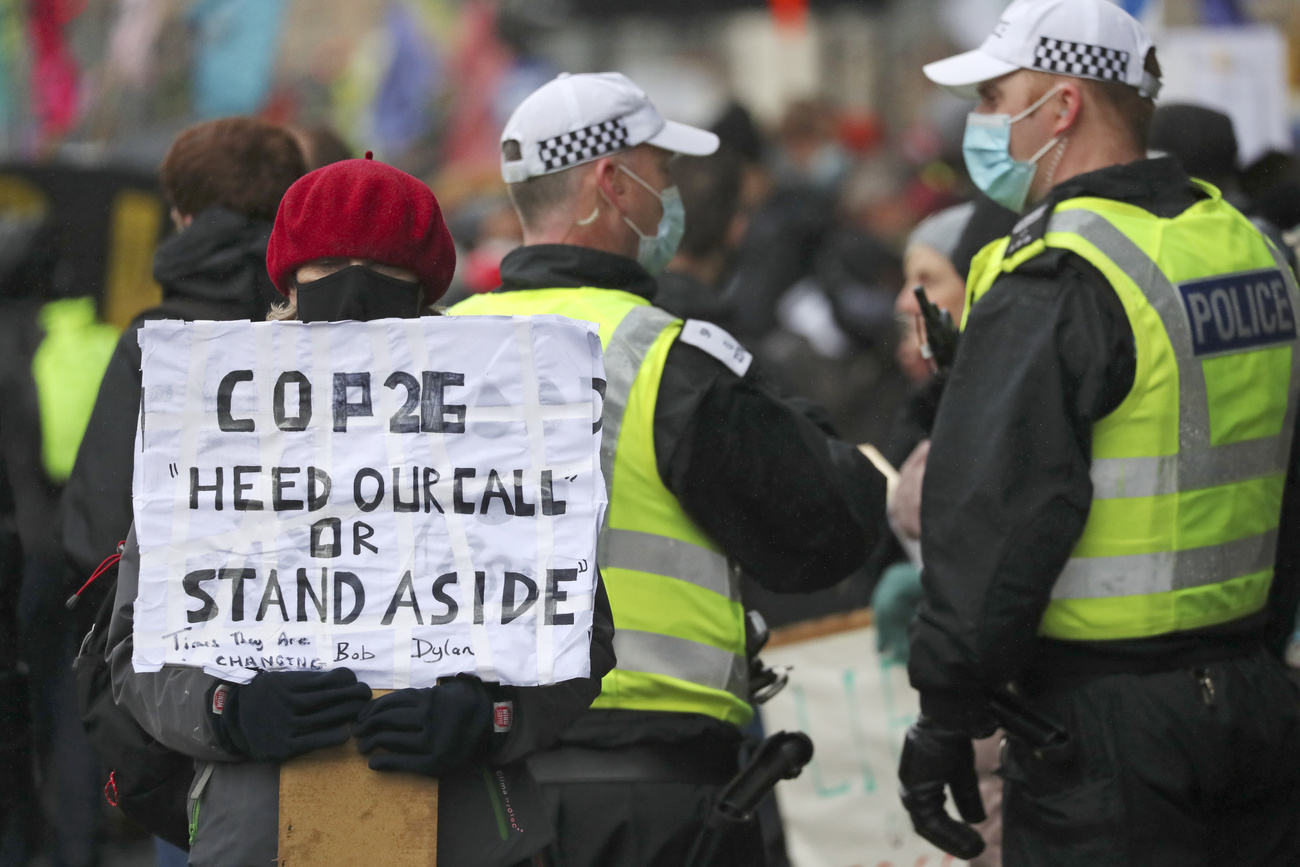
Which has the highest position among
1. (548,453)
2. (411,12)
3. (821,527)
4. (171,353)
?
(171,353)

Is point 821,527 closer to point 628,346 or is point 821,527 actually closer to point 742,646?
point 742,646

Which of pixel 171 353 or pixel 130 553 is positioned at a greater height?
pixel 171 353

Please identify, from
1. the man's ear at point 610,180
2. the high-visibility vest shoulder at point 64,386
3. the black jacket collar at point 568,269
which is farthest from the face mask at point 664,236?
the high-visibility vest shoulder at point 64,386

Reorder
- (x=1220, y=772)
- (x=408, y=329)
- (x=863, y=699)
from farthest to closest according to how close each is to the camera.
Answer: (x=863, y=699)
(x=1220, y=772)
(x=408, y=329)

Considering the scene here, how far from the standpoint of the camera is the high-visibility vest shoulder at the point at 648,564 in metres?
3.06

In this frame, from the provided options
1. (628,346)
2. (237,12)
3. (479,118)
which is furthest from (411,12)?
(628,346)

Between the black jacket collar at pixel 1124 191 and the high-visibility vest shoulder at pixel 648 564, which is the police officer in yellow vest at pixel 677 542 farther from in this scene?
the black jacket collar at pixel 1124 191

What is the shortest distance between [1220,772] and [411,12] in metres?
18.8

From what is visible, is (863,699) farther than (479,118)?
No

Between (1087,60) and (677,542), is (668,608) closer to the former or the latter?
(677,542)

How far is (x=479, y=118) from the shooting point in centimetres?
2117

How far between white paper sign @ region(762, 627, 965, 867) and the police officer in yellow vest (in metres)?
1.63

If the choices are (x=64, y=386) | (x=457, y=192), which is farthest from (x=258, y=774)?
(x=457, y=192)

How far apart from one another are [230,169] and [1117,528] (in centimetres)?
230
